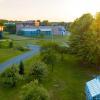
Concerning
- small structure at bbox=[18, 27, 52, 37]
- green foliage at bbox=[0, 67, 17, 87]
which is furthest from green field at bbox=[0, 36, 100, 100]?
small structure at bbox=[18, 27, 52, 37]

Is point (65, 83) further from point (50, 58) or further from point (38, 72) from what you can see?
point (50, 58)

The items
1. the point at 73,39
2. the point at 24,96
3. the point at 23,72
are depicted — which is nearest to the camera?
the point at 24,96

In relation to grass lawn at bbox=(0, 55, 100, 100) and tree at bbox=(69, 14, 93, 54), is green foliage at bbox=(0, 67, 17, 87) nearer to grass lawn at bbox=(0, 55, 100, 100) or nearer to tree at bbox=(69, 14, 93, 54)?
grass lawn at bbox=(0, 55, 100, 100)

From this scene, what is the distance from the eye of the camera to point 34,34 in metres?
120

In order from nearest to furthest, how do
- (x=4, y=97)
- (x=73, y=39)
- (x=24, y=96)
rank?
Answer: 1. (x=24, y=96)
2. (x=4, y=97)
3. (x=73, y=39)

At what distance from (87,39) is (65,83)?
11713mm

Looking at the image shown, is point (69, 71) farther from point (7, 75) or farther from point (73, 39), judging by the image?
point (7, 75)

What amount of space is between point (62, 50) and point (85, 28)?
22.5 feet

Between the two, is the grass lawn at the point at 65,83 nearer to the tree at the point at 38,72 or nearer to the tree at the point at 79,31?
the tree at the point at 38,72

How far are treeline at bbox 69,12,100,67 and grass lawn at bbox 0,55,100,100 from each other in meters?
1.80

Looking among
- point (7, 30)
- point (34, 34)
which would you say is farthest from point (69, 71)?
point (7, 30)

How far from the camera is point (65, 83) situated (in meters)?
33.5

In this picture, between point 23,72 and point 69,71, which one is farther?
point 69,71

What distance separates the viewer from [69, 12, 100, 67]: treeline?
41.7m
